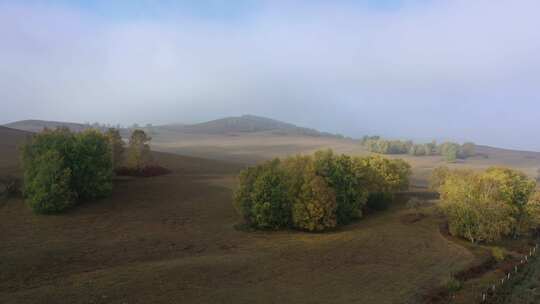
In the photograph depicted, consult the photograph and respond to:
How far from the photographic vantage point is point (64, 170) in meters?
53.2

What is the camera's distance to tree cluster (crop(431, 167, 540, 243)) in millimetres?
52688

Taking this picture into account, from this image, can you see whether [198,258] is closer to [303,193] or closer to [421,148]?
[303,193]

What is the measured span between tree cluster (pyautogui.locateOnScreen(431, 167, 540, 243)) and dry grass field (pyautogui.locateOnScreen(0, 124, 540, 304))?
13.3 feet

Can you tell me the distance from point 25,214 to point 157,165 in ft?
116

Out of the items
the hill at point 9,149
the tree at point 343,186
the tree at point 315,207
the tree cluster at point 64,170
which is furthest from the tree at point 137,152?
the tree at point 315,207

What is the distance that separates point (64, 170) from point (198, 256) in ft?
83.1

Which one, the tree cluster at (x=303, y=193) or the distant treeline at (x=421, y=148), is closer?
the tree cluster at (x=303, y=193)

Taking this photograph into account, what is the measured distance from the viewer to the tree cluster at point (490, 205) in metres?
52.7

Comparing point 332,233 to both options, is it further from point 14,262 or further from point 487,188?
point 14,262

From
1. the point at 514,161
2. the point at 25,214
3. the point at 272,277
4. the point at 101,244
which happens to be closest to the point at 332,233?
the point at 272,277

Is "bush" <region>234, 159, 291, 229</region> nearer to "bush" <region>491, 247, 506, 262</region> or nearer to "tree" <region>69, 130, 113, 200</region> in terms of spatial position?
"tree" <region>69, 130, 113, 200</region>

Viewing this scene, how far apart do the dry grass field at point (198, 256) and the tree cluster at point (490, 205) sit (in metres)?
4.05

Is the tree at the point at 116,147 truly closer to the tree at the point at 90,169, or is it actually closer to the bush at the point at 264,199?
the tree at the point at 90,169

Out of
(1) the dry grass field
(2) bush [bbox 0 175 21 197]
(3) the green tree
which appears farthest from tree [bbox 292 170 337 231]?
(2) bush [bbox 0 175 21 197]
